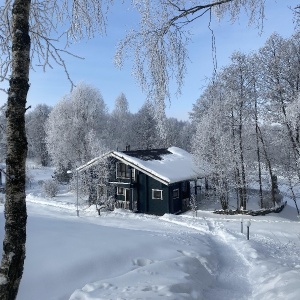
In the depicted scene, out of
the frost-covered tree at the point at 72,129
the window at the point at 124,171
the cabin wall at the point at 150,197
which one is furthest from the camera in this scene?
the frost-covered tree at the point at 72,129

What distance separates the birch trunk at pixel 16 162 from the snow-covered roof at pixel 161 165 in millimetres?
22046

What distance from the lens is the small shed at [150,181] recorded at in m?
26.8

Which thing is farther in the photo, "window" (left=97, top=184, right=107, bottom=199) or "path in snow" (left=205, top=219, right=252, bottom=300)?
"window" (left=97, top=184, right=107, bottom=199)

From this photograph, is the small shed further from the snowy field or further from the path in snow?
the snowy field

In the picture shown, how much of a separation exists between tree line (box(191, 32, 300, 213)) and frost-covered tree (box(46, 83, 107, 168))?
19319 millimetres

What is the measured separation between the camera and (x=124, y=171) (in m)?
29.6

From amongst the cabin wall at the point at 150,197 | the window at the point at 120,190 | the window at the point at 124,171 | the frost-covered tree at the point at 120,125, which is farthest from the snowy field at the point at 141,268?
the frost-covered tree at the point at 120,125

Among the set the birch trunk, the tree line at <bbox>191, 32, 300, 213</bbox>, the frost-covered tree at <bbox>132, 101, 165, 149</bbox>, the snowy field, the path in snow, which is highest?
the frost-covered tree at <bbox>132, 101, 165, 149</bbox>

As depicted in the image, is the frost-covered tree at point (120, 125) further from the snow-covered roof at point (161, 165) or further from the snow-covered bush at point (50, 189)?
the snow-covered roof at point (161, 165)

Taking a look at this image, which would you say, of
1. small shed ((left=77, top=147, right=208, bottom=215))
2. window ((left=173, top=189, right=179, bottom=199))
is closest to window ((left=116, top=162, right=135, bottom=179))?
small shed ((left=77, top=147, right=208, bottom=215))

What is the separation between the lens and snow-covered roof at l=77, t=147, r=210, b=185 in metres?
26.5

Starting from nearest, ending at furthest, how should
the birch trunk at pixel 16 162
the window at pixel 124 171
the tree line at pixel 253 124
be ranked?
the birch trunk at pixel 16 162 → the tree line at pixel 253 124 → the window at pixel 124 171

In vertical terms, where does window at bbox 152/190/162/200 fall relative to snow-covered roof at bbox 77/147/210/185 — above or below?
below

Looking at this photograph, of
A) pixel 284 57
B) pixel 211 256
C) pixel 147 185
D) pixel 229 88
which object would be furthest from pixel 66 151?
pixel 211 256
